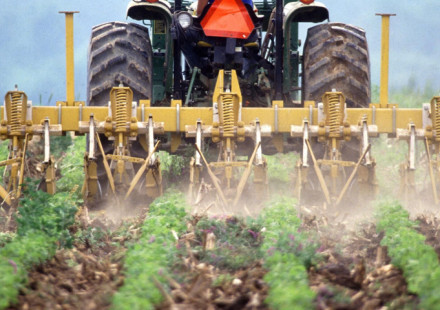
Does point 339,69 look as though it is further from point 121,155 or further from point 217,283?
point 217,283

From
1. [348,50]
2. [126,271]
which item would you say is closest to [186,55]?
[348,50]

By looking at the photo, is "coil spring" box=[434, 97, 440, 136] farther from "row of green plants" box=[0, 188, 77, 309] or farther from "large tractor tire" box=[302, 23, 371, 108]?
"row of green plants" box=[0, 188, 77, 309]

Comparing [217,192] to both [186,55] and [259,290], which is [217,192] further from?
[259,290]

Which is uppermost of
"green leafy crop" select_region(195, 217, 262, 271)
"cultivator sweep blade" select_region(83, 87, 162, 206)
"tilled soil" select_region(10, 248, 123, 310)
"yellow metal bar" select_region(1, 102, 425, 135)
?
"yellow metal bar" select_region(1, 102, 425, 135)

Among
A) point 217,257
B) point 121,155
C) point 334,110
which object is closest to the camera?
point 217,257

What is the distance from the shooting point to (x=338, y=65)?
9086 millimetres

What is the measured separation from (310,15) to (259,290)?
5523 mm

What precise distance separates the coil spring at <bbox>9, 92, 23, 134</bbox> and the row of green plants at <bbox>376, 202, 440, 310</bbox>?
3.55 m

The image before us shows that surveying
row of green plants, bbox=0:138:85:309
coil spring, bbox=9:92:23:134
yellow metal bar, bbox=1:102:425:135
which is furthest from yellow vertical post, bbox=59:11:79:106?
row of green plants, bbox=0:138:85:309

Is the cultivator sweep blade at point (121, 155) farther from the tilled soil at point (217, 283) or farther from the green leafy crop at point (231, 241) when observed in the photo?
the tilled soil at point (217, 283)

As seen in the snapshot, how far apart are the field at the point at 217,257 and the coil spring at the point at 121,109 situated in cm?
85

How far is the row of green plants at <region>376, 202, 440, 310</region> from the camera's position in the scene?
172 inches

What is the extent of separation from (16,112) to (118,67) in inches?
49.3

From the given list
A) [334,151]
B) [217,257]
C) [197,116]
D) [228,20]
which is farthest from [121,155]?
[217,257]
